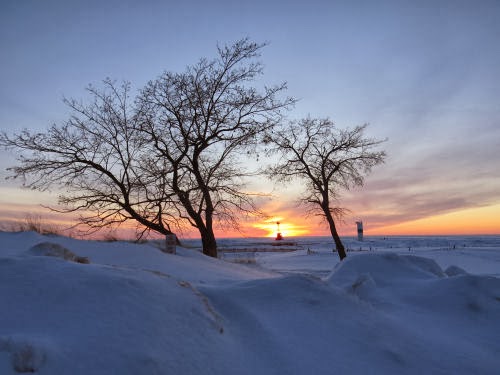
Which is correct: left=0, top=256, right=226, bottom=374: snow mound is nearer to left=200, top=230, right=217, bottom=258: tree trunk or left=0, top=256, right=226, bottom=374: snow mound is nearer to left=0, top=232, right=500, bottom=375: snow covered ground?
left=0, top=232, right=500, bottom=375: snow covered ground

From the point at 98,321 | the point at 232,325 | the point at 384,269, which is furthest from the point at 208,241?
the point at 98,321

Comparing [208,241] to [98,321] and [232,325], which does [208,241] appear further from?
[98,321]

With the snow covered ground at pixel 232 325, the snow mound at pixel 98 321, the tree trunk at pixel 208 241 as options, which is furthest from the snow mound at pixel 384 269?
the tree trunk at pixel 208 241

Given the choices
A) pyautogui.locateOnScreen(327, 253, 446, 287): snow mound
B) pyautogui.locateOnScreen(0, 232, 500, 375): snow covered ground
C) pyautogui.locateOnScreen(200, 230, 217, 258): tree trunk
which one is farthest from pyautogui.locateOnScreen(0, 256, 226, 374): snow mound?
pyautogui.locateOnScreen(200, 230, 217, 258): tree trunk

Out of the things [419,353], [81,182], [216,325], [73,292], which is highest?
[81,182]

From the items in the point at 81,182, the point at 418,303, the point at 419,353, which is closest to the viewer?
the point at 419,353

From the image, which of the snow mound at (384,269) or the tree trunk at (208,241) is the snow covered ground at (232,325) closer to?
the snow mound at (384,269)

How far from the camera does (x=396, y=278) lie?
5129mm

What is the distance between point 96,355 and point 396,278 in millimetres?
4218

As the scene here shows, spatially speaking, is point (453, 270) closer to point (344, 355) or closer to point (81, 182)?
point (344, 355)

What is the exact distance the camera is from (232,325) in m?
3.03

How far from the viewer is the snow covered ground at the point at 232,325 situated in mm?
2094

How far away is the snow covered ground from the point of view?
209 cm

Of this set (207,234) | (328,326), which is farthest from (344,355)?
(207,234)
